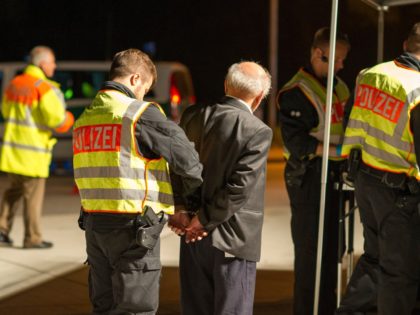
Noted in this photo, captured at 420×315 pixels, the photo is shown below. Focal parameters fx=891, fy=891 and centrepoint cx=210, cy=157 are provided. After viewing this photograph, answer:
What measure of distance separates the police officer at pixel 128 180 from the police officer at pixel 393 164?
1175mm

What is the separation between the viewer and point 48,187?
13.8 meters

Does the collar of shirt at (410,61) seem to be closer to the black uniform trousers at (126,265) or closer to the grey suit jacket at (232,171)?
the grey suit jacket at (232,171)

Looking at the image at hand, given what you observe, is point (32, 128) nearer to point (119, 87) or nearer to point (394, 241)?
point (119, 87)

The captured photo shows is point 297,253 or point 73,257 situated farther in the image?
point 73,257

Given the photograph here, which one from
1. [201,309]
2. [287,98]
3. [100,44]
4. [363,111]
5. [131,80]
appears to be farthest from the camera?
[100,44]

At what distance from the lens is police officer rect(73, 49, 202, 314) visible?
429 centimetres

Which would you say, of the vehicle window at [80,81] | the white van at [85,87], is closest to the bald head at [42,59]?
the white van at [85,87]

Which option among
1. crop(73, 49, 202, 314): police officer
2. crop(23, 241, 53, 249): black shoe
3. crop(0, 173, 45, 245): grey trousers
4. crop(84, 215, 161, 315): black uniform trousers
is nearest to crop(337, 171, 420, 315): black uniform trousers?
crop(73, 49, 202, 314): police officer

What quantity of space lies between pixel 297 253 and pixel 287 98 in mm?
1005

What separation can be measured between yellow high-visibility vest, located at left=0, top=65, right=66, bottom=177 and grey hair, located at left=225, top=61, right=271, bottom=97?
3951 mm

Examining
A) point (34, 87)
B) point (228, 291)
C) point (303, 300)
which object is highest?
point (34, 87)

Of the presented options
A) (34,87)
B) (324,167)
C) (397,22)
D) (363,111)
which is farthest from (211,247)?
(34,87)

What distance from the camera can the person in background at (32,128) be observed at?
834 centimetres

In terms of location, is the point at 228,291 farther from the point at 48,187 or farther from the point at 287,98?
the point at 48,187
